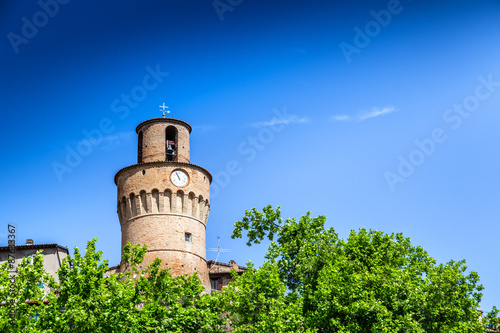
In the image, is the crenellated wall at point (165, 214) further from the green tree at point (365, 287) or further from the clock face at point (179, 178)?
the green tree at point (365, 287)

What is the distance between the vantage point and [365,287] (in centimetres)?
2972

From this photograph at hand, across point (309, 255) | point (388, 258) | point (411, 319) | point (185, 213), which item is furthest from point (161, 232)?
point (411, 319)

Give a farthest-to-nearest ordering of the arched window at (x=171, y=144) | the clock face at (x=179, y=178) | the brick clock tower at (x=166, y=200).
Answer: the arched window at (x=171, y=144) → the clock face at (x=179, y=178) → the brick clock tower at (x=166, y=200)

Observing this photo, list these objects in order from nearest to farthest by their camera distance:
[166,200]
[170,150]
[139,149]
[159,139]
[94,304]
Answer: [94,304]
[166,200]
[159,139]
[170,150]
[139,149]

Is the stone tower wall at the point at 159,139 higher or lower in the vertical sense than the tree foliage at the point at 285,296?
higher

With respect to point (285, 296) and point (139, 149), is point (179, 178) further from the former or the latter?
point (285, 296)

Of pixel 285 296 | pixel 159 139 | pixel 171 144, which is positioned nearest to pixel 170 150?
pixel 171 144

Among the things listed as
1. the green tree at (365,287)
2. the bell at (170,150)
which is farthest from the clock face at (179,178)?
the green tree at (365,287)

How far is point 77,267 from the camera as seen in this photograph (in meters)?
28.0

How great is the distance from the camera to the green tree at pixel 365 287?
1139 inches

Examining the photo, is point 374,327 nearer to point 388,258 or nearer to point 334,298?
point 334,298

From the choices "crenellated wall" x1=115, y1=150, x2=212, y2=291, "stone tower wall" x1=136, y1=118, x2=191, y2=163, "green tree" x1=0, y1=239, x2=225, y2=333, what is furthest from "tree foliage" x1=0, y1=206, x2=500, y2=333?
"stone tower wall" x1=136, y1=118, x2=191, y2=163

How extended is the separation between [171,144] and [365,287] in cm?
1879

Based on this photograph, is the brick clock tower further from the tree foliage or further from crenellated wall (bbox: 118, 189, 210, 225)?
the tree foliage
